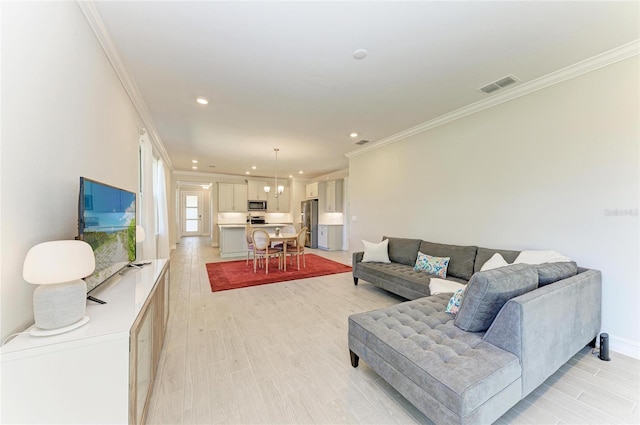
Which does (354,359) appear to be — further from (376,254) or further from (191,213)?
(191,213)

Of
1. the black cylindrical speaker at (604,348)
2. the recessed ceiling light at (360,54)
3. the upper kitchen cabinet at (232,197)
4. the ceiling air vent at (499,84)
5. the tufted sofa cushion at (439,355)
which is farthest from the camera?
the upper kitchen cabinet at (232,197)

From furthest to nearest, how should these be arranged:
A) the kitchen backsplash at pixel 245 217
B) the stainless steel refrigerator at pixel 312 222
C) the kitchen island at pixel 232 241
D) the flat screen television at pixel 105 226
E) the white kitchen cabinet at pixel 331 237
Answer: the kitchen backsplash at pixel 245 217 < the stainless steel refrigerator at pixel 312 222 < the white kitchen cabinet at pixel 331 237 < the kitchen island at pixel 232 241 < the flat screen television at pixel 105 226

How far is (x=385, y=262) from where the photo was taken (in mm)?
4016

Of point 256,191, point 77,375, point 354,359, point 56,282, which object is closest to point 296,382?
point 354,359

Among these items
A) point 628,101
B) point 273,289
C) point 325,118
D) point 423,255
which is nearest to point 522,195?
point 628,101

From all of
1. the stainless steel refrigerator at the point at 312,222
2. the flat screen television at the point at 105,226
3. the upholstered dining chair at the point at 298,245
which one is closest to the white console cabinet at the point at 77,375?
the flat screen television at the point at 105,226

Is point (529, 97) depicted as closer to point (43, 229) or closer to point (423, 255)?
point (423, 255)

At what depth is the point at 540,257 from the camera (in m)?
2.49

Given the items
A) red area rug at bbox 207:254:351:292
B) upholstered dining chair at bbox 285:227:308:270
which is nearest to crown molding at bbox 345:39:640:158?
upholstered dining chair at bbox 285:227:308:270

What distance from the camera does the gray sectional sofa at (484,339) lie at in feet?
4.16

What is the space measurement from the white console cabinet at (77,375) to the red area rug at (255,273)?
2936 mm

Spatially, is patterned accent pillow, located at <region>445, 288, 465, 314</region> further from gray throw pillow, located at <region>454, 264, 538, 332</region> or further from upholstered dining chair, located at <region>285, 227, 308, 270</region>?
upholstered dining chair, located at <region>285, 227, 308, 270</region>

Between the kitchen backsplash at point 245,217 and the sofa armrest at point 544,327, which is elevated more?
the kitchen backsplash at point 245,217

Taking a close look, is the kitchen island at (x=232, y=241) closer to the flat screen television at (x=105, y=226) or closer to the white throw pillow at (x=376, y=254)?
the white throw pillow at (x=376, y=254)
